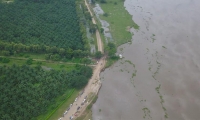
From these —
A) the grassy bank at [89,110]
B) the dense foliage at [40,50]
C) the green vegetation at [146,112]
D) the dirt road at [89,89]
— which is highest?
the dense foliage at [40,50]

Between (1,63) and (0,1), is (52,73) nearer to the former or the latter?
(1,63)

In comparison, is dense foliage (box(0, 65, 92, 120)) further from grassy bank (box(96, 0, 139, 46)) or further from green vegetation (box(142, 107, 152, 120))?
grassy bank (box(96, 0, 139, 46))

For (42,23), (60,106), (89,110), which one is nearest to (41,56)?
(42,23)

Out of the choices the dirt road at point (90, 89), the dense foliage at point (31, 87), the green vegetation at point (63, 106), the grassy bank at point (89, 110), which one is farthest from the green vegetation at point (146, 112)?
the green vegetation at point (63, 106)

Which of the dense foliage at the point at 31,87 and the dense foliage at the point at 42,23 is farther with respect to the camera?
the dense foliage at the point at 42,23

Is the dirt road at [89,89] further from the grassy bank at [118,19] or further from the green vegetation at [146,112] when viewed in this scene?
the grassy bank at [118,19]

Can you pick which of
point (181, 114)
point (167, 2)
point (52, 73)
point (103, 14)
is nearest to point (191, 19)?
point (167, 2)

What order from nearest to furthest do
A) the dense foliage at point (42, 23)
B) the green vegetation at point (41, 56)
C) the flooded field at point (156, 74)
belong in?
the green vegetation at point (41, 56), the flooded field at point (156, 74), the dense foliage at point (42, 23)
